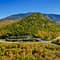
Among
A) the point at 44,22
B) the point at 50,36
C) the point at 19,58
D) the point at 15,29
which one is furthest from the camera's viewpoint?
the point at 44,22

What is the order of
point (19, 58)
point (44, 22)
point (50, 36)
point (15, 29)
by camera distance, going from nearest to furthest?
point (19, 58) → point (50, 36) → point (15, 29) → point (44, 22)

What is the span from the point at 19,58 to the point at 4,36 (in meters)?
43.4

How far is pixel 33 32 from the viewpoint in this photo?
246 ft

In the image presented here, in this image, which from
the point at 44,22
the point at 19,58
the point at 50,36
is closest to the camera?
the point at 19,58

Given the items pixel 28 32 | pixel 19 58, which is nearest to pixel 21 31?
pixel 28 32

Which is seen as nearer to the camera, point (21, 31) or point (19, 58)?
point (19, 58)

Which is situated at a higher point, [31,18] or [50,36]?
[31,18]

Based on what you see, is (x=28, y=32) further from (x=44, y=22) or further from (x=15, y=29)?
(x=44, y=22)

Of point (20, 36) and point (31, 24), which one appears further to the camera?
point (31, 24)

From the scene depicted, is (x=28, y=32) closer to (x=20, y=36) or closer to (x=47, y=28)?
(x=20, y=36)

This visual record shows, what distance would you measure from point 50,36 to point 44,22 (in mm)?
12864

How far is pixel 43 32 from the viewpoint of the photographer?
2980 inches

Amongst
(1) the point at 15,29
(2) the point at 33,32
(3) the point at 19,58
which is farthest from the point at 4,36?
(3) the point at 19,58

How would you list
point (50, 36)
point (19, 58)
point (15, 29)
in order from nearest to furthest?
1. point (19, 58)
2. point (50, 36)
3. point (15, 29)
